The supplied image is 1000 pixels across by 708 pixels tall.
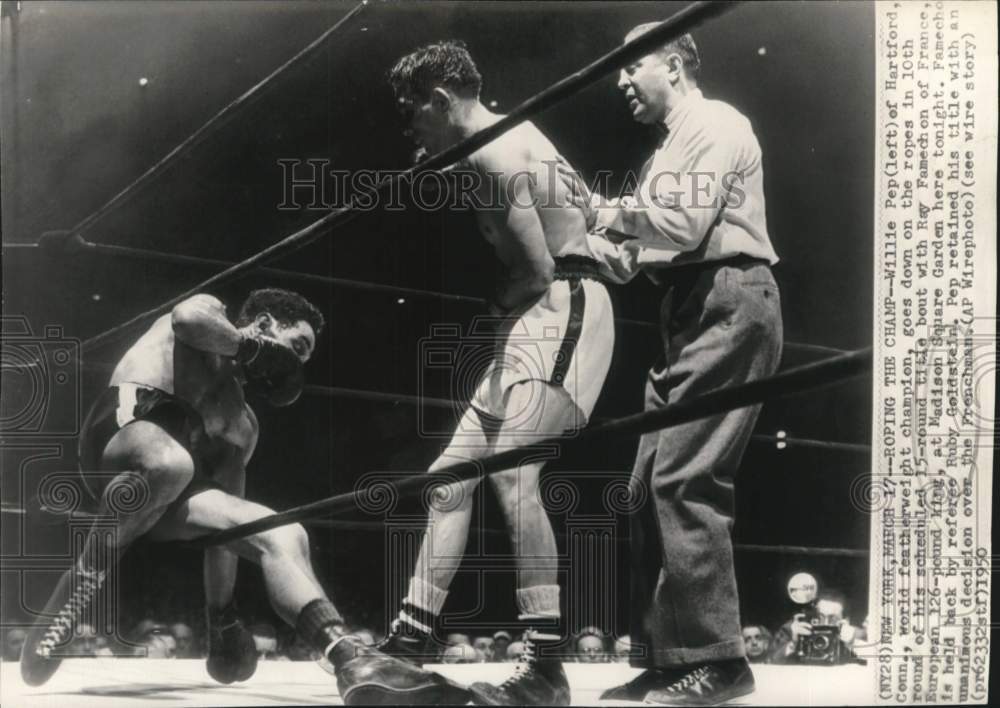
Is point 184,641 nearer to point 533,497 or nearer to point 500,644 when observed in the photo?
point 500,644

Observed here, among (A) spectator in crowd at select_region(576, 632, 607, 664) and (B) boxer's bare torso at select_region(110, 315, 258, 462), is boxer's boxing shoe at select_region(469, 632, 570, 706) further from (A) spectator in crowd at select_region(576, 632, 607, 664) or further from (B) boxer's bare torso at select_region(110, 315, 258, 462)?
(B) boxer's bare torso at select_region(110, 315, 258, 462)

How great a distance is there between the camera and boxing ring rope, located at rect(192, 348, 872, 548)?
2709 millimetres

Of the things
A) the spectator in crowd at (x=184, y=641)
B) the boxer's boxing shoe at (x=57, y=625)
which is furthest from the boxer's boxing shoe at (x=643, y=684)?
the boxer's boxing shoe at (x=57, y=625)

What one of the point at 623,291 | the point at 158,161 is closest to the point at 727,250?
the point at 623,291

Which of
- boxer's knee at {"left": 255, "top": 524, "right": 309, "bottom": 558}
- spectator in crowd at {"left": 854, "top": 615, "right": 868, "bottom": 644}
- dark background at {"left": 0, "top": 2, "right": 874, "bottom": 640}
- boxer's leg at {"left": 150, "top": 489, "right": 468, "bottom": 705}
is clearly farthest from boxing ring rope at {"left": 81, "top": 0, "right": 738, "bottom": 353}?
spectator in crowd at {"left": 854, "top": 615, "right": 868, "bottom": 644}

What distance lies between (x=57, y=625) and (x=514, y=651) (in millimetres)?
1025

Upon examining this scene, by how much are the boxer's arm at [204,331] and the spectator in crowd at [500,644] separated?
0.85 metres

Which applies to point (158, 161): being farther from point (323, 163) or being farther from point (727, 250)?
point (727, 250)

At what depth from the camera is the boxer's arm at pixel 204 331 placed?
9.27 ft

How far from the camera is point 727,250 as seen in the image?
273 cm

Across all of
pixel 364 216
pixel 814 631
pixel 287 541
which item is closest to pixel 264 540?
pixel 287 541

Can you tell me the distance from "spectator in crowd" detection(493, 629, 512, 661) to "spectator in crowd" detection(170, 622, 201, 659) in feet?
2.16

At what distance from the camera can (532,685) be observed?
2.74 m

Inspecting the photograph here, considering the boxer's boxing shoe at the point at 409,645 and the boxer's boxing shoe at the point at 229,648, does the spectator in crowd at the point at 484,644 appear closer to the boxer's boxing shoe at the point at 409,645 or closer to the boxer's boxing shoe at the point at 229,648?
the boxer's boxing shoe at the point at 409,645
